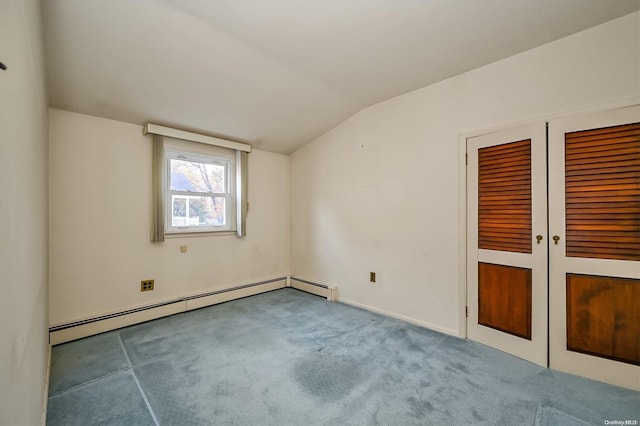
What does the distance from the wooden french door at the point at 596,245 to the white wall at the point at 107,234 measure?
368cm

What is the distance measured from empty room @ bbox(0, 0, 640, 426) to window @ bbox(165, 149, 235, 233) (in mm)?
32

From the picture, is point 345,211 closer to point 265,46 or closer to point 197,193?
point 197,193

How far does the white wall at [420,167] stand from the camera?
2012 mm

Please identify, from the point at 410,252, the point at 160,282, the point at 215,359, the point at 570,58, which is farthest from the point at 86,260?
the point at 570,58

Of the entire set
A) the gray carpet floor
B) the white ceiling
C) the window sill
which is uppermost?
the white ceiling

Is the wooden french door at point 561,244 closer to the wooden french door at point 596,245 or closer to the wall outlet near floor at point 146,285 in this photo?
the wooden french door at point 596,245

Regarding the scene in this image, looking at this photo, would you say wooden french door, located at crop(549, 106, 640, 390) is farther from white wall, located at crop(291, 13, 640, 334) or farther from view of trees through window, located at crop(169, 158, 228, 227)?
view of trees through window, located at crop(169, 158, 228, 227)

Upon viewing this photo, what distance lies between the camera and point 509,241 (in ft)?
7.66

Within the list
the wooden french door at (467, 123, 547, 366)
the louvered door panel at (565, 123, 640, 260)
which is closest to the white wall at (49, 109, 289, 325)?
the wooden french door at (467, 123, 547, 366)

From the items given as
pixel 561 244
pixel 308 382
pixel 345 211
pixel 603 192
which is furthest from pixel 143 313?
pixel 603 192

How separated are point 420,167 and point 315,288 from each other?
229 cm

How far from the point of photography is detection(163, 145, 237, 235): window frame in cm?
328

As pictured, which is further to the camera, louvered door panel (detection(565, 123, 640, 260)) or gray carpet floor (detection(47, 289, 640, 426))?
louvered door panel (detection(565, 123, 640, 260))

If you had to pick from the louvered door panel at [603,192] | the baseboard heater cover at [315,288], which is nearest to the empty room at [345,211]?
the louvered door panel at [603,192]
